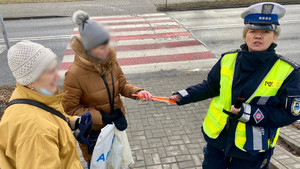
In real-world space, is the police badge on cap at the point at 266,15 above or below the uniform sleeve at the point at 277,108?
above

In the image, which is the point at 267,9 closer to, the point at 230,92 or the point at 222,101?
the point at 230,92

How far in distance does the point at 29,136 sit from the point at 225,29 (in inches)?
399

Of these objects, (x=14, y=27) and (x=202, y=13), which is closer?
(x=14, y=27)

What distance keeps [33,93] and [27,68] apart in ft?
0.72

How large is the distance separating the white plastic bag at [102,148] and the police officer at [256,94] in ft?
3.41

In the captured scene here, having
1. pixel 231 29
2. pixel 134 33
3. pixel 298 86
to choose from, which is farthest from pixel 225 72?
pixel 231 29

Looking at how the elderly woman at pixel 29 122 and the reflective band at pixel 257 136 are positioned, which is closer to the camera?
the elderly woman at pixel 29 122

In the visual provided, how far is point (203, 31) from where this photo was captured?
9.98 m

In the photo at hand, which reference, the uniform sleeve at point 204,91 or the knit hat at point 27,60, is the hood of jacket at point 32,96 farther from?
the uniform sleeve at point 204,91

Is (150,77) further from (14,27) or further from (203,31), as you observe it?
(14,27)

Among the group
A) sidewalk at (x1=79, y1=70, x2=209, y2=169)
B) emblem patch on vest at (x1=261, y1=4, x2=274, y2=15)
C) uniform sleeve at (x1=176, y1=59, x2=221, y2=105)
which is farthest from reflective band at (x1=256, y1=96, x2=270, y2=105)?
sidewalk at (x1=79, y1=70, x2=209, y2=169)

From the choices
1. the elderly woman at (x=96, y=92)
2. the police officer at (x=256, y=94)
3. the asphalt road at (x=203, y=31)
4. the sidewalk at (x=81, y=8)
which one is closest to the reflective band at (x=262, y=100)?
the police officer at (x=256, y=94)

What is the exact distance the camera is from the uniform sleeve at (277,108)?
1902 mm

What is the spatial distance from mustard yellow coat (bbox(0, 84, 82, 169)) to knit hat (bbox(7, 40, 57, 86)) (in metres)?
0.15
